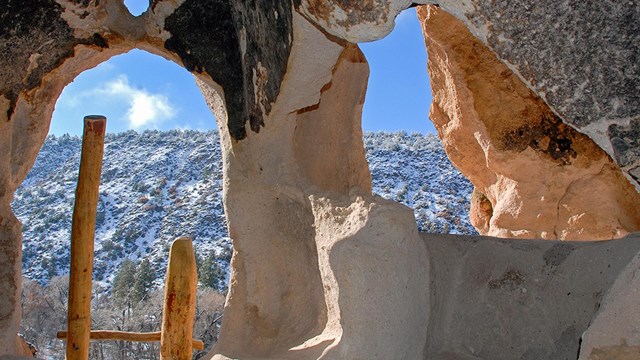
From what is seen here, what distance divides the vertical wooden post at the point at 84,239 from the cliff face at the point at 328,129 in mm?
443

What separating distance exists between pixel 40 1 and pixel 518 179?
11.5 feet

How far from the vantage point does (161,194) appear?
2341cm

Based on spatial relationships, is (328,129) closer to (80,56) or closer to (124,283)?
(80,56)

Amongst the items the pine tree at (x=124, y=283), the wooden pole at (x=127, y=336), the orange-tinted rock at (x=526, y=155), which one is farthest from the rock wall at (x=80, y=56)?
the pine tree at (x=124, y=283)

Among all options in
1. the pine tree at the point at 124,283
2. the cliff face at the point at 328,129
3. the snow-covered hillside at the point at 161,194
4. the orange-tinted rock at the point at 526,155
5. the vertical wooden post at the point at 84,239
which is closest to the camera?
the cliff face at the point at 328,129

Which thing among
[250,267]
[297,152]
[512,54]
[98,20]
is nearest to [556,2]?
[512,54]

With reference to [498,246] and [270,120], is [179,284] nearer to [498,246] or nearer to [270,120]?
[270,120]

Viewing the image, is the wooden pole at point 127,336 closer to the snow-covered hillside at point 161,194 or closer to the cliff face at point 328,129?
the cliff face at point 328,129

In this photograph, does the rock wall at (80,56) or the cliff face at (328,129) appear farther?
the rock wall at (80,56)

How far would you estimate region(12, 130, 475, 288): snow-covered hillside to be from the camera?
20234 mm

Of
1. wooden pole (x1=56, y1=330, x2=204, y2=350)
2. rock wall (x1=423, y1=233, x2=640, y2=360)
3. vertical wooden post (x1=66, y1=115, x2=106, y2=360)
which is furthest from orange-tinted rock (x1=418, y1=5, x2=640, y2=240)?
vertical wooden post (x1=66, y1=115, x2=106, y2=360)

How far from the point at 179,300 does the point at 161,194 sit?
63.4 ft

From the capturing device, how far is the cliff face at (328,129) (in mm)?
2939

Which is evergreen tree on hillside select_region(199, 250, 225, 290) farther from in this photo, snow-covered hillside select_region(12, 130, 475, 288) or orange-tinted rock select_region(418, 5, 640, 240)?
orange-tinted rock select_region(418, 5, 640, 240)
